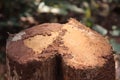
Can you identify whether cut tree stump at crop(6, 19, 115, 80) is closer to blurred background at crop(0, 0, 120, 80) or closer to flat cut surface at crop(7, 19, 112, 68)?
flat cut surface at crop(7, 19, 112, 68)

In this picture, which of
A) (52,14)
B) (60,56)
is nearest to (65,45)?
(60,56)

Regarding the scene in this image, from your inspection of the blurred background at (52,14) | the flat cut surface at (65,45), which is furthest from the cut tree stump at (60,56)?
the blurred background at (52,14)

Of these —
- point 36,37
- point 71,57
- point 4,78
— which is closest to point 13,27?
point 4,78

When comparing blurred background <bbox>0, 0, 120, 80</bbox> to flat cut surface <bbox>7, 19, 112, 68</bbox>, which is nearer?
flat cut surface <bbox>7, 19, 112, 68</bbox>

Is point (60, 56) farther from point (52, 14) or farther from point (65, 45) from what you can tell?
point (52, 14)

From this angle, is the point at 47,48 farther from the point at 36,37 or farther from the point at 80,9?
the point at 80,9

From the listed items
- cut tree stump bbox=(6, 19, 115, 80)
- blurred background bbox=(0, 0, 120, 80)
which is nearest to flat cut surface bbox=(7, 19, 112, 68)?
cut tree stump bbox=(6, 19, 115, 80)
